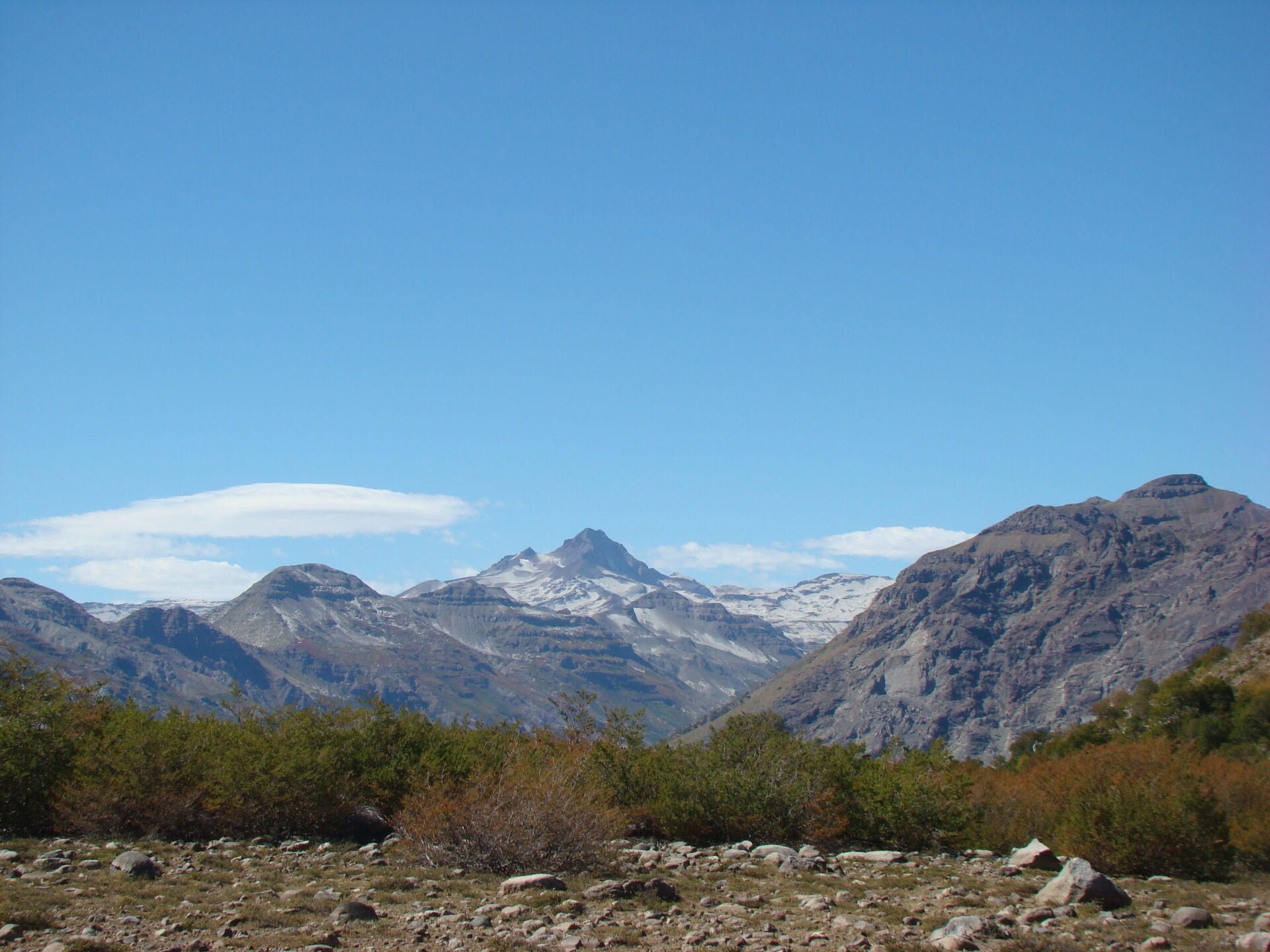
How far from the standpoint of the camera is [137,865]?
23.1 m

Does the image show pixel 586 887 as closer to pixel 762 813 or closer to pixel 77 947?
pixel 77 947

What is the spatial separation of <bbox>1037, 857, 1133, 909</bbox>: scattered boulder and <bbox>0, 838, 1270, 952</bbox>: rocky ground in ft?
0.21

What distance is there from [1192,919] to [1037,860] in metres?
8.19

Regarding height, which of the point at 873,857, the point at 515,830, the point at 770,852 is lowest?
the point at 873,857

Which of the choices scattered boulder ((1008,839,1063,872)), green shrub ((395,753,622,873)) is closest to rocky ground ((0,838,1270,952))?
scattered boulder ((1008,839,1063,872))

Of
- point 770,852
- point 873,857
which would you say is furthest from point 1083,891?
point 770,852

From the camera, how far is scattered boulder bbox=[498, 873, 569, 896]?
2184cm

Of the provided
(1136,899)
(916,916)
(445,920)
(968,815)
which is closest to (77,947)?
(445,920)

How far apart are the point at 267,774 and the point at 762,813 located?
18857 mm

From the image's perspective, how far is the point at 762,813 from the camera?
115 ft

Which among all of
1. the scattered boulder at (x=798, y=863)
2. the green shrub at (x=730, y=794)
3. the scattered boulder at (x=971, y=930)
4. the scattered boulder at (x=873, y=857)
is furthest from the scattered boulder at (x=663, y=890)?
the green shrub at (x=730, y=794)

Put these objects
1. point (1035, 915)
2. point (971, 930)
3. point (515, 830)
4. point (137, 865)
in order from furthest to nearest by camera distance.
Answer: point (515, 830)
point (137, 865)
point (1035, 915)
point (971, 930)

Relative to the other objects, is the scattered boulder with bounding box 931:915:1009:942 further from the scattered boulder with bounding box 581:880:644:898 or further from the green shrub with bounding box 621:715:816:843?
the green shrub with bounding box 621:715:816:843

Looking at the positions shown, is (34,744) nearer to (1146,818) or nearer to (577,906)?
(577,906)
